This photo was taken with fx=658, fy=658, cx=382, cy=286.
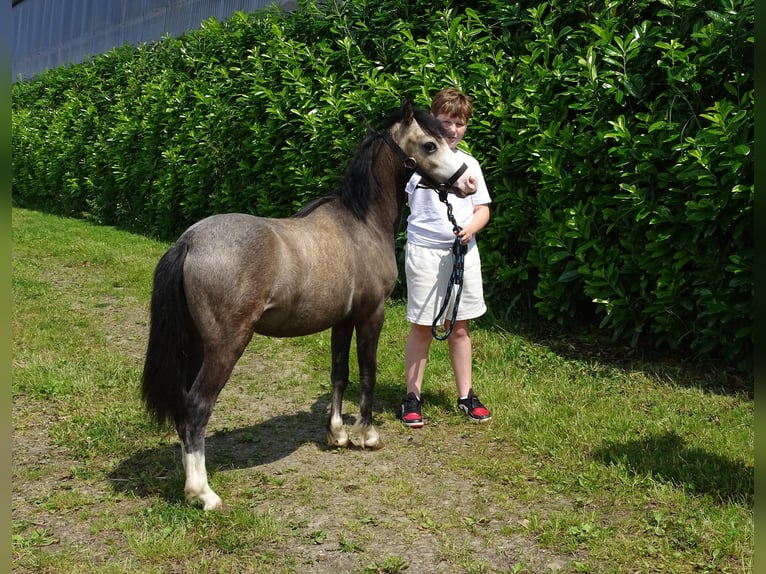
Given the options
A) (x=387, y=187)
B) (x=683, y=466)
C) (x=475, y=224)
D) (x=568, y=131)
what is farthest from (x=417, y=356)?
(x=568, y=131)

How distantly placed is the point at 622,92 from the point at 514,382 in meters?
2.36

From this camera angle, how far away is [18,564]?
2.84 metres

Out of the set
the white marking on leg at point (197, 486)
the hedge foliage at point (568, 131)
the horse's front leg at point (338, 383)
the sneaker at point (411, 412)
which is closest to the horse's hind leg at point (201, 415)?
the white marking on leg at point (197, 486)

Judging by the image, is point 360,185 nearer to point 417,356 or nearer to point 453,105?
point 453,105

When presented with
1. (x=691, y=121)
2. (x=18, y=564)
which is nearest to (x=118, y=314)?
(x=18, y=564)

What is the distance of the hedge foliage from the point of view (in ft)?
15.4

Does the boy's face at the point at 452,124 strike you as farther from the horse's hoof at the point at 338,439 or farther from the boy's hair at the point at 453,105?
the horse's hoof at the point at 338,439

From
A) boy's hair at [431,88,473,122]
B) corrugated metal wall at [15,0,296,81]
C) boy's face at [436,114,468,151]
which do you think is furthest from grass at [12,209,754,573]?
corrugated metal wall at [15,0,296,81]

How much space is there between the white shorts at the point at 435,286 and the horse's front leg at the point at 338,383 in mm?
609

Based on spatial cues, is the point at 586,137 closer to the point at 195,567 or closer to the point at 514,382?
the point at 514,382

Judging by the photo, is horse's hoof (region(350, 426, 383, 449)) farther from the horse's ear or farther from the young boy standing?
the horse's ear

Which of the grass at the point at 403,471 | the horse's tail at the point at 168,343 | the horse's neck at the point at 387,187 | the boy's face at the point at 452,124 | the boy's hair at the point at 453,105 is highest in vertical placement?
the boy's hair at the point at 453,105

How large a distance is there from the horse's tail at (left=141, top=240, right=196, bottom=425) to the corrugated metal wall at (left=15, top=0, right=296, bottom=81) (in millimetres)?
8779

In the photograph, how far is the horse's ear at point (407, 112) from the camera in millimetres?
3883
